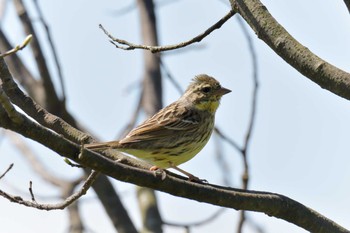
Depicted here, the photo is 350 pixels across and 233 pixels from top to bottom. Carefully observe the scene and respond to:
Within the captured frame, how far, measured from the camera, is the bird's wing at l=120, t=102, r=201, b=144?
711 centimetres

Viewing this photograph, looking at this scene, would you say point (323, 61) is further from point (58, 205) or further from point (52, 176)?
point (52, 176)

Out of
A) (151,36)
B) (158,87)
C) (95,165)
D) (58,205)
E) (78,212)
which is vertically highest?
(151,36)

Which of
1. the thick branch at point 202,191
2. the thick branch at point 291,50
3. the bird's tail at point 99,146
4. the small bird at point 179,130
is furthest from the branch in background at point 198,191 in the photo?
the small bird at point 179,130

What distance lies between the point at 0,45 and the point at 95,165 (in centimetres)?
444

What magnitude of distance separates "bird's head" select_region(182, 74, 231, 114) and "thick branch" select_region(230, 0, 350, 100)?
360 centimetres

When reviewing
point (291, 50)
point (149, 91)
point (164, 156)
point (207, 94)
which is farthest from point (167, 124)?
point (291, 50)

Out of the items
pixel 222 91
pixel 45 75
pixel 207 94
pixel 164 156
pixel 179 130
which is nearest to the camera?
pixel 164 156

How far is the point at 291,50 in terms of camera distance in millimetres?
4305

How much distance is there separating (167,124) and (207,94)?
30.4 inches

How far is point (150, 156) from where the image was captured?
7.02m

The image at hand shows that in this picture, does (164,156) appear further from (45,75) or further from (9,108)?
(9,108)

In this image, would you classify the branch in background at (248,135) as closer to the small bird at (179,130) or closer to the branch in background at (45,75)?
the small bird at (179,130)

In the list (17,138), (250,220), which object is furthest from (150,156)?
(17,138)

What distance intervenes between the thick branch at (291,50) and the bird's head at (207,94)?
11.8ft
